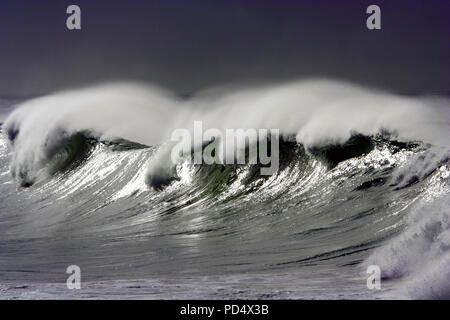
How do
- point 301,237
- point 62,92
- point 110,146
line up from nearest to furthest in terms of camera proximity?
point 301,237 → point 110,146 → point 62,92

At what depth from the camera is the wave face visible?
6.51 metres

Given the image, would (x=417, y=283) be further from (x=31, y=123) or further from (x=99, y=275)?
(x=31, y=123)

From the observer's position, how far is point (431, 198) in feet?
28.1

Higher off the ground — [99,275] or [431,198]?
[431,198]

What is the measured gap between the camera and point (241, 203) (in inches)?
406

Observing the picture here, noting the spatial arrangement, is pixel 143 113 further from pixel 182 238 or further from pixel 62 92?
pixel 182 238

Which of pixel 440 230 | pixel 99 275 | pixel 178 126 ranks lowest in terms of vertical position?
pixel 99 275

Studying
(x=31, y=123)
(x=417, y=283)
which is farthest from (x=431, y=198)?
(x=31, y=123)

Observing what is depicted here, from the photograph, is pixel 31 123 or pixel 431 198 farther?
pixel 31 123

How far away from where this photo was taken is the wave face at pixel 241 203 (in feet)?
21.4

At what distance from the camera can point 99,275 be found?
699 cm

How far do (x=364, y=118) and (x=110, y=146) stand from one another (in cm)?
615
